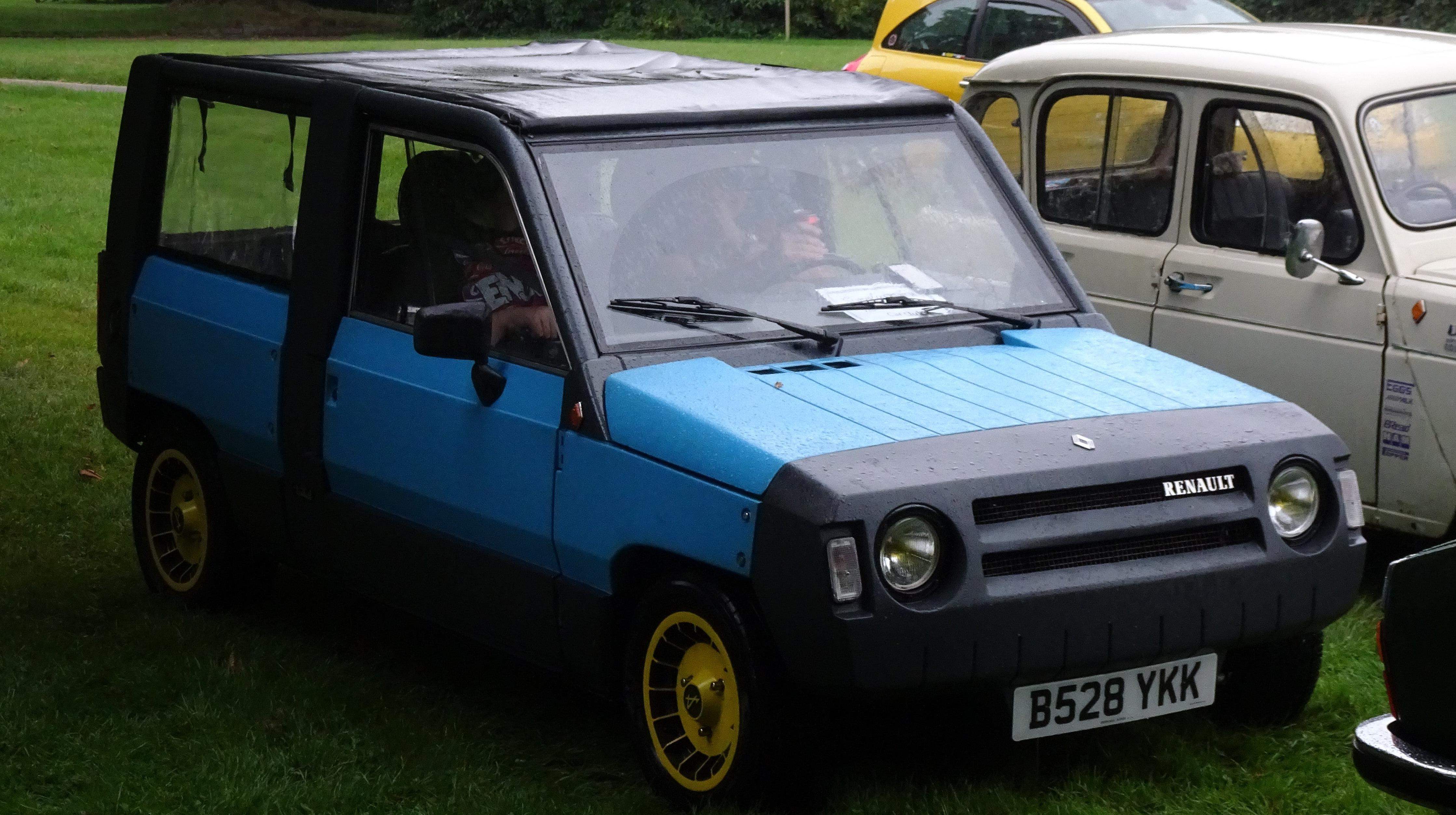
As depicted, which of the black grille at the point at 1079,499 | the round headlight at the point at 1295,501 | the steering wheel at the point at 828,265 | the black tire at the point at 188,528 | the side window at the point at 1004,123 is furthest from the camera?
the side window at the point at 1004,123

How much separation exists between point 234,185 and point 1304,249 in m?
3.68

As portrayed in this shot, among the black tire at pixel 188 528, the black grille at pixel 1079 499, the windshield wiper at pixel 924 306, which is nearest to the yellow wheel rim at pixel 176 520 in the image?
the black tire at pixel 188 528

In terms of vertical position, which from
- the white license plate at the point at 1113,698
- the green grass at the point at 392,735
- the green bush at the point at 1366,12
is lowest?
the green grass at the point at 392,735

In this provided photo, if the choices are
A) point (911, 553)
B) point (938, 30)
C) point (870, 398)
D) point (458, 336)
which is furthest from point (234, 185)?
point (938, 30)

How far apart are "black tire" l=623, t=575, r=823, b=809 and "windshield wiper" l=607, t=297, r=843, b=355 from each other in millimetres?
777

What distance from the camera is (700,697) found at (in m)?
4.80

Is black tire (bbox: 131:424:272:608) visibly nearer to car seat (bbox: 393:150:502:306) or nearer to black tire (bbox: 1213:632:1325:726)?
car seat (bbox: 393:150:502:306)

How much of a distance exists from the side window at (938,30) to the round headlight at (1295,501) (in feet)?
30.9

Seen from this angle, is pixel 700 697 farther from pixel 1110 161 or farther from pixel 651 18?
pixel 651 18

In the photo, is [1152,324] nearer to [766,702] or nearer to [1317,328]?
[1317,328]

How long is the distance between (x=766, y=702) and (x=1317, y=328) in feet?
10.4

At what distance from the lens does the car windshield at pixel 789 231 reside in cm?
528

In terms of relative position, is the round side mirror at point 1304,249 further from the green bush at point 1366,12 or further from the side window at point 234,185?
the green bush at point 1366,12

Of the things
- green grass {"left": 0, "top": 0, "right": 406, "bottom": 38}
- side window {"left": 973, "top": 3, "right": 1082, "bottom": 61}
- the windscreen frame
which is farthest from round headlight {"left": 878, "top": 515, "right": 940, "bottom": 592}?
green grass {"left": 0, "top": 0, "right": 406, "bottom": 38}
